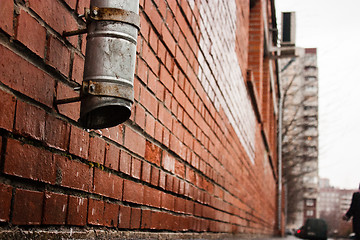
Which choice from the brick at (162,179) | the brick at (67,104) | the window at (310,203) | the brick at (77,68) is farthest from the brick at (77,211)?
the window at (310,203)

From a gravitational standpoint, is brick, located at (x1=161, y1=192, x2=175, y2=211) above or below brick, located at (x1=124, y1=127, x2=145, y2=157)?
below

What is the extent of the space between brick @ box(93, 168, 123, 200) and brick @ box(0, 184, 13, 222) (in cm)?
47

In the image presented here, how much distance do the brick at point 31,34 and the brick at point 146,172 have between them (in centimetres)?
84

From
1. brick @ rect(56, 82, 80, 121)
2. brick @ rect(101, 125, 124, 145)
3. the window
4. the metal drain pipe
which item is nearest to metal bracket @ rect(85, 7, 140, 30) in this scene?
the metal drain pipe

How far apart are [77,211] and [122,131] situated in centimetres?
40

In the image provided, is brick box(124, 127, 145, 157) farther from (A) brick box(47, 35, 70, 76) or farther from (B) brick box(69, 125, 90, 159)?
(A) brick box(47, 35, 70, 76)

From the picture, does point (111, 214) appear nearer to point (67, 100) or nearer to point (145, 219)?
point (145, 219)

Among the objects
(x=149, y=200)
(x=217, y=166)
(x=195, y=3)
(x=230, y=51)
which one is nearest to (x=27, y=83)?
(x=149, y=200)

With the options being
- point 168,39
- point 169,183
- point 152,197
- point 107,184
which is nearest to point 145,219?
point 152,197

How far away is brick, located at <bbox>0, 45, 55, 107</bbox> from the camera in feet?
3.67

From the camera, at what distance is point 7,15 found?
1.12 m

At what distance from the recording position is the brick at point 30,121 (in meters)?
1.17

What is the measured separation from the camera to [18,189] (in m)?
1.18

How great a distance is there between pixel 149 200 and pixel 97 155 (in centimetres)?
56
